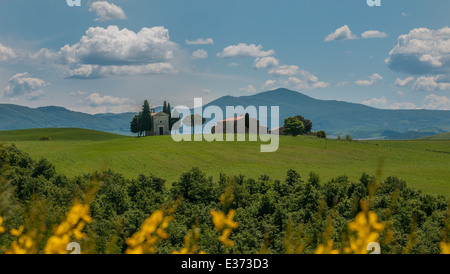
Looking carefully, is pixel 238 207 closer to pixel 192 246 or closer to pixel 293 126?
pixel 192 246

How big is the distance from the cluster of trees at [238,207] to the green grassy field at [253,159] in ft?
80.6

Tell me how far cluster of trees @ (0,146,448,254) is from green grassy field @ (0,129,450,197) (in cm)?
2456

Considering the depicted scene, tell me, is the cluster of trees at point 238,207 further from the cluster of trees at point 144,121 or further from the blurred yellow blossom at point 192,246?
the cluster of trees at point 144,121

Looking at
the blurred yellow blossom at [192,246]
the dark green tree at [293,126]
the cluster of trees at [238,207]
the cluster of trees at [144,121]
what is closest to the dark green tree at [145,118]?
the cluster of trees at [144,121]

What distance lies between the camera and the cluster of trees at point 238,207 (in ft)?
34.6

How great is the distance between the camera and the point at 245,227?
12.0 m

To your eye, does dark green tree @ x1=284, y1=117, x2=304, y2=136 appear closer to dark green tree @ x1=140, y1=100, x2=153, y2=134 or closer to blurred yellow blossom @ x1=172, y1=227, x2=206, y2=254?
dark green tree @ x1=140, y1=100, x2=153, y2=134

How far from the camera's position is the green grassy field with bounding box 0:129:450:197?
1906 inches

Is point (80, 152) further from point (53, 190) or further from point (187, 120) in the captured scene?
Answer: point (187, 120)

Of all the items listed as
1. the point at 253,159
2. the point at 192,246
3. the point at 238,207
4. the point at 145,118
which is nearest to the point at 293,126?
the point at 145,118

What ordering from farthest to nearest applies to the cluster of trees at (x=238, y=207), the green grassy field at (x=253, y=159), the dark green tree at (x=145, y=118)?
the dark green tree at (x=145, y=118)
the green grassy field at (x=253, y=159)
the cluster of trees at (x=238, y=207)

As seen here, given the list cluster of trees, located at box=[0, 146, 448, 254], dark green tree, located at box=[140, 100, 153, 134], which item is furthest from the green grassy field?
dark green tree, located at box=[140, 100, 153, 134]

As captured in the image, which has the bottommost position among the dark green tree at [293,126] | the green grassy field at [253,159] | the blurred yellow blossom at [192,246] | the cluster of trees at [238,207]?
the green grassy field at [253,159]
